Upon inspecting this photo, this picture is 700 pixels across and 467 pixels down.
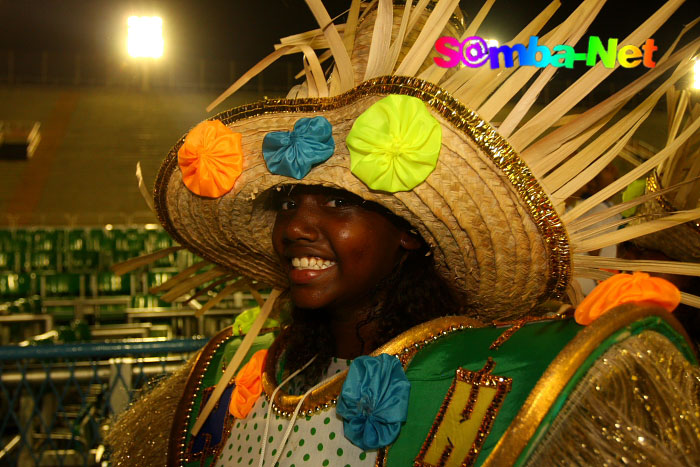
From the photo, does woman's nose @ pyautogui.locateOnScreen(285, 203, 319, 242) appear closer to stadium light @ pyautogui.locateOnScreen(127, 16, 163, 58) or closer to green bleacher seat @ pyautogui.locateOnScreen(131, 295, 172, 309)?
green bleacher seat @ pyautogui.locateOnScreen(131, 295, 172, 309)

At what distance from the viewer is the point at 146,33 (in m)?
11.4

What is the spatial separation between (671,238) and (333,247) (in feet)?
3.78

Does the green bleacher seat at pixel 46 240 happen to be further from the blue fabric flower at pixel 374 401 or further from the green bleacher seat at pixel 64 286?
the blue fabric flower at pixel 374 401

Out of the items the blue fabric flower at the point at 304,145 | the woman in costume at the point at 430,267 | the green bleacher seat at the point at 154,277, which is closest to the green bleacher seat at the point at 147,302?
the green bleacher seat at the point at 154,277

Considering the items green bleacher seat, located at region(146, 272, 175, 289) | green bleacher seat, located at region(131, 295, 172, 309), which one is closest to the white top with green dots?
green bleacher seat, located at region(131, 295, 172, 309)

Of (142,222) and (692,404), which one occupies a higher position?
(142,222)

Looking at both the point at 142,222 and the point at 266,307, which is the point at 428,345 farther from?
the point at 142,222

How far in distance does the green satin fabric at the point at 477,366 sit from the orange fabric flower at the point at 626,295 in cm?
5

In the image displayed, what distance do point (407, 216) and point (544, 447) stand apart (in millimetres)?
504

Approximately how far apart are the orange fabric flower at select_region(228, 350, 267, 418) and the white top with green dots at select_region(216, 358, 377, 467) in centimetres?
2

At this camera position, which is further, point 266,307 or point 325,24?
point 266,307

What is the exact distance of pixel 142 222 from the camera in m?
12.0

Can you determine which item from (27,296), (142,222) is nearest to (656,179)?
(27,296)

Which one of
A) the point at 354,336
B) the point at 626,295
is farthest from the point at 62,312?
the point at 626,295
